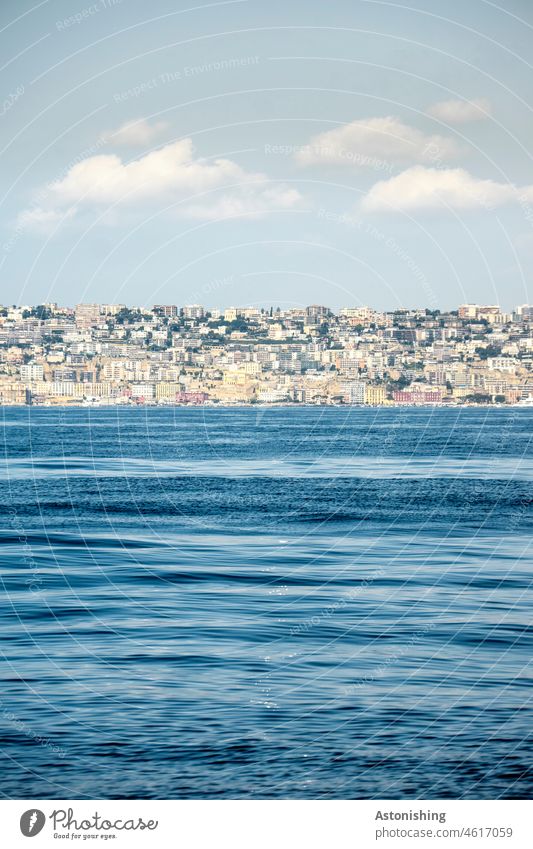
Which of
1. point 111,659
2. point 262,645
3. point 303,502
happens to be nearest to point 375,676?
point 262,645

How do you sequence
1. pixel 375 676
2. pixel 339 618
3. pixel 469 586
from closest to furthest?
pixel 375 676 → pixel 339 618 → pixel 469 586

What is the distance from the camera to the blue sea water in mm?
17938

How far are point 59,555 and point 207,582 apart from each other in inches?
345

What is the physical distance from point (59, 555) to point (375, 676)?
68.4ft

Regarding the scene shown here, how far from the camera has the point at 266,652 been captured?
2475cm

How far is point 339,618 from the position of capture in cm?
2923

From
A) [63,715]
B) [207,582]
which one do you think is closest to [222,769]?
[63,715]

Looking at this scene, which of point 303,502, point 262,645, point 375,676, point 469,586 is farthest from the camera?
point 303,502

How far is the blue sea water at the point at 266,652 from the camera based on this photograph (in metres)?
17.9
